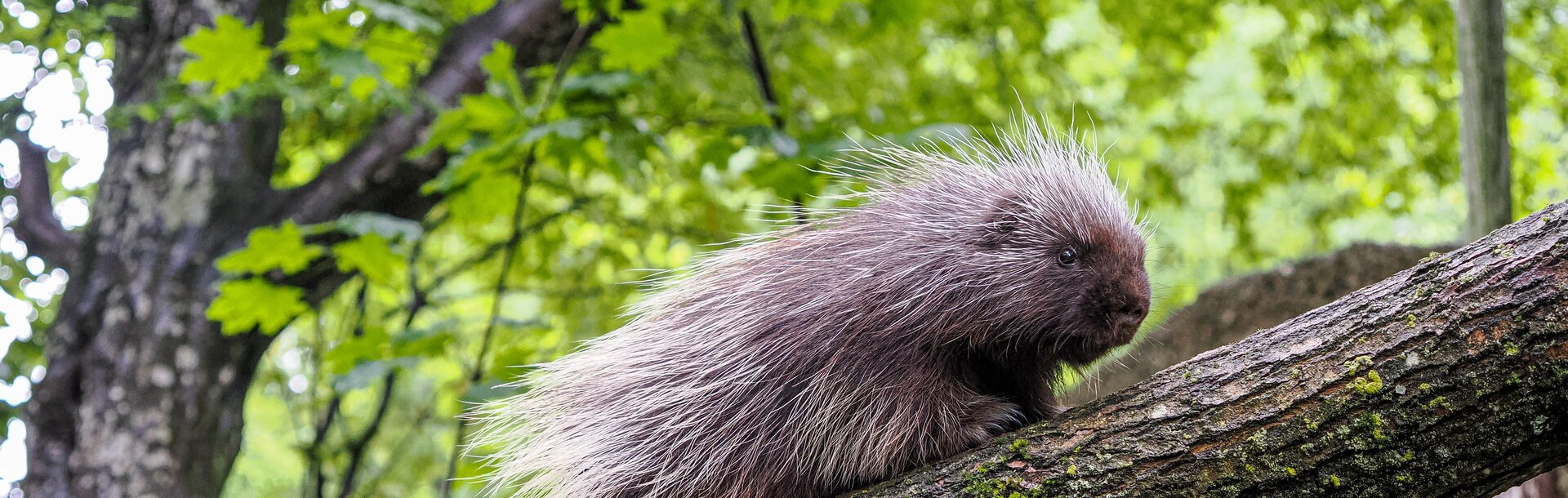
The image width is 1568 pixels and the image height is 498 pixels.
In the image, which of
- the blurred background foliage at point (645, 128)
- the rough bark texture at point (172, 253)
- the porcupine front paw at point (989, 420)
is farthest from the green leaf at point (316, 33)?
the porcupine front paw at point (989, 420)

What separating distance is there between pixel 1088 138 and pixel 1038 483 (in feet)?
A: 15.3

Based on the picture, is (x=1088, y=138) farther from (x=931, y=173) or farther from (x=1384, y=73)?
(x=931, y=173)

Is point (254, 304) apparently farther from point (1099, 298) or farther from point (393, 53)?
point (1099, 298)

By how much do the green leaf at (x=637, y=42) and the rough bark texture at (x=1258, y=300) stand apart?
2.13 m

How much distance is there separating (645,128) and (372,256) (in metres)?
0.91

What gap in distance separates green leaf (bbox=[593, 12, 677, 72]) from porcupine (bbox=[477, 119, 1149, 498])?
0.94m

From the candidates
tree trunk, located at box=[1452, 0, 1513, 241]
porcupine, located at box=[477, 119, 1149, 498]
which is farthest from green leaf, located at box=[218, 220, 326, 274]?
tree trunk, located at box=[1452, 0, 1513, 241]

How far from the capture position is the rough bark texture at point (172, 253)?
340 centimetres

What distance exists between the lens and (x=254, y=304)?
3023 millimetres

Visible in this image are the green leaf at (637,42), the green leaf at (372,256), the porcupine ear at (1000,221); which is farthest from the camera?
the green leaf at (637,42)

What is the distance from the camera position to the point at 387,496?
612cm

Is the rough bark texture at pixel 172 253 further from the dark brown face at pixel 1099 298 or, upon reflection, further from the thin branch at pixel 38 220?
the dark brown face at pixel 1099 298

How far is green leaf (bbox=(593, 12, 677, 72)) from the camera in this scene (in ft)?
9.75

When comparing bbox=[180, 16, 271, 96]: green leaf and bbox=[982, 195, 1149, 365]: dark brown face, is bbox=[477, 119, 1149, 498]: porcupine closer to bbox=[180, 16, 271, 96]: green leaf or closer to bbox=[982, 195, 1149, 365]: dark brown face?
bbox=[982, 195, 1149, 365]: dark brown face
